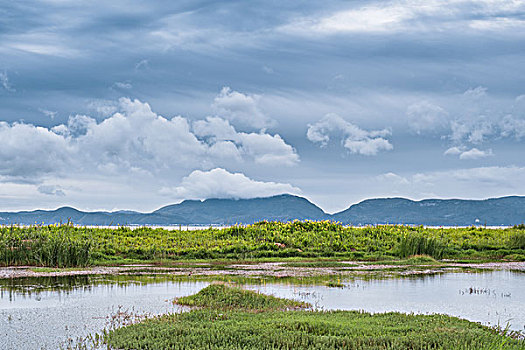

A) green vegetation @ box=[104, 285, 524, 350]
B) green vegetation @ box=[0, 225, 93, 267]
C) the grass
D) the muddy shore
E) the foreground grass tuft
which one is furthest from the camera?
the grass

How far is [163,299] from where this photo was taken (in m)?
18.1

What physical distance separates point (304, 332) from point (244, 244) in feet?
80.0

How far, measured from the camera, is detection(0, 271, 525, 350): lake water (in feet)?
45.7

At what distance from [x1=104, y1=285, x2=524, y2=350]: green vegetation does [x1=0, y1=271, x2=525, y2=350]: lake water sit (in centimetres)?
167

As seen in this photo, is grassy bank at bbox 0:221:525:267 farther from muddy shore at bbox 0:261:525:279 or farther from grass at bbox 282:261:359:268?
grass at bbox 282:261:359:268

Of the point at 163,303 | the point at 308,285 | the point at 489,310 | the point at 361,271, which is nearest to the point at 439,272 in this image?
the point at 361,271

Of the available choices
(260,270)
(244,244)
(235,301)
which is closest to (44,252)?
(260,270)

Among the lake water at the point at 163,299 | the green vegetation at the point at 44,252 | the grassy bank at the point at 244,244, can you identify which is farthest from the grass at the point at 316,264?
the green vegetation at the point at 44,252

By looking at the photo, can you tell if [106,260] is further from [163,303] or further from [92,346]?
[92,346]

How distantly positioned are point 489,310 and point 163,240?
24.7 meters

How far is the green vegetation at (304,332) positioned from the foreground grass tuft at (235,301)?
3.11 feet

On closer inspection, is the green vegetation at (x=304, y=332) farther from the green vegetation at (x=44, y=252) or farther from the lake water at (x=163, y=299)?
the green vegetation at (x=44, y=252)

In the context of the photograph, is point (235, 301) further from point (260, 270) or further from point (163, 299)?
point (260, 270)

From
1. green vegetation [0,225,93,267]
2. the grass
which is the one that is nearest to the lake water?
green vegetation [0,225,93,267]
